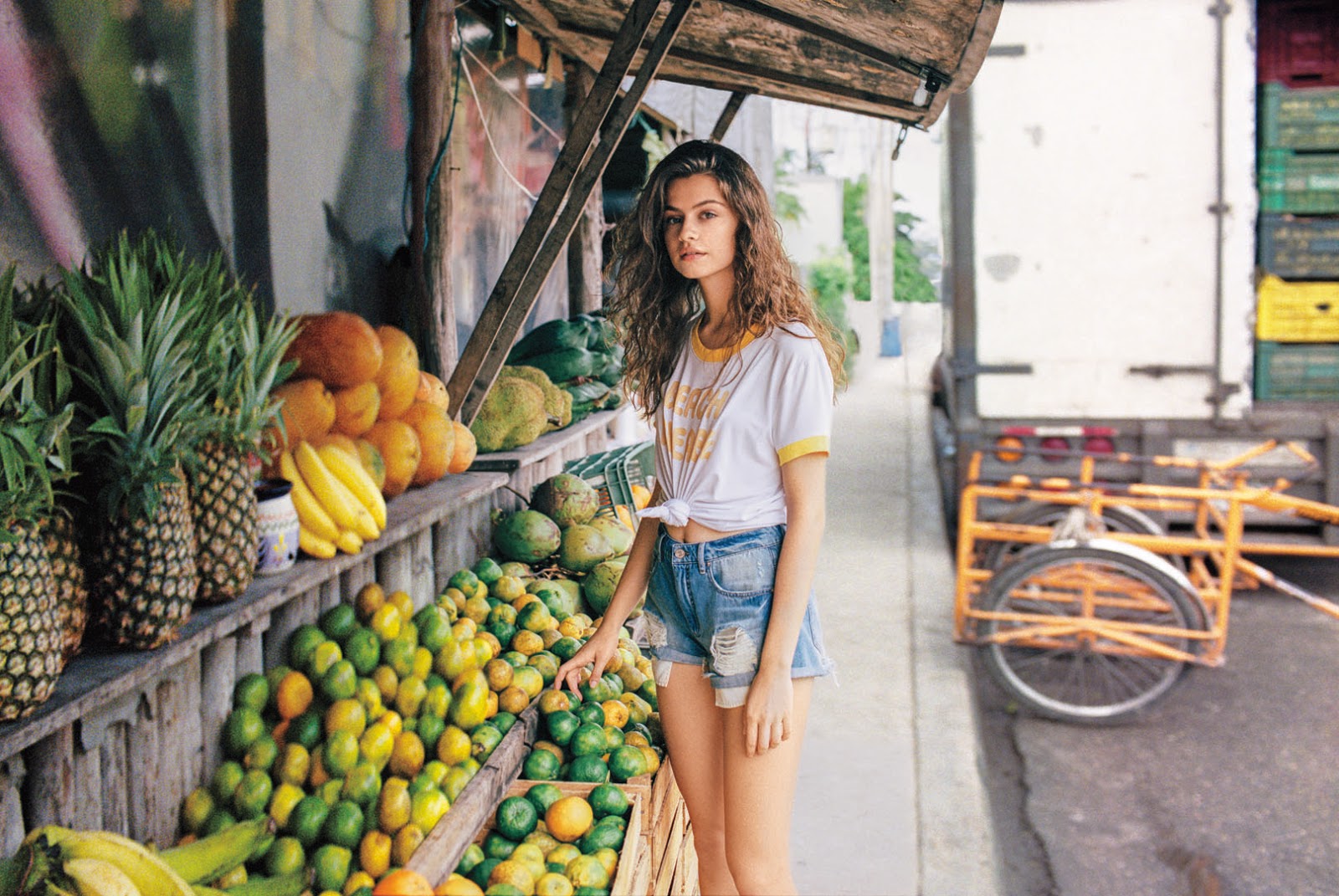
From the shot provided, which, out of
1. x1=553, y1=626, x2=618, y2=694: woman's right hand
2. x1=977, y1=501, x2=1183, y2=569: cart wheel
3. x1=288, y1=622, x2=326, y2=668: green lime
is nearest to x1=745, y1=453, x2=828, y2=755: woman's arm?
x1=553, y1=626, x2=618, y2=694: woman's right hand

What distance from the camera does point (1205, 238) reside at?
6.48 meters

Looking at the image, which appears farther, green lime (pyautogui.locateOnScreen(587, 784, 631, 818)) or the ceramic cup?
green lime (pyautogui.locateOnScreen(587, 784, 631, 818))

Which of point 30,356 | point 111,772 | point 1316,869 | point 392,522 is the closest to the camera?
point 30,356

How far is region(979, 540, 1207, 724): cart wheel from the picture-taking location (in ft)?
17.3

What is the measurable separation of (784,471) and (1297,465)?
224 inches

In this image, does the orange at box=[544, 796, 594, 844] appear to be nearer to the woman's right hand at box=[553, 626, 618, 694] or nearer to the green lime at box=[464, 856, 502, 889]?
the green lime at box=[464, 856, 502, 889]

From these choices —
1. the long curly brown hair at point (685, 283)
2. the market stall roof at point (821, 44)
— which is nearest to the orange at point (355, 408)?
the long curly brown hair at point (685, 283)

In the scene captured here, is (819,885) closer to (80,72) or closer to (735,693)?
(735,693)

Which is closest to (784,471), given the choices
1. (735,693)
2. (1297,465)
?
(735,693)

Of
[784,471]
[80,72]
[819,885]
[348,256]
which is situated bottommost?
[819,885]

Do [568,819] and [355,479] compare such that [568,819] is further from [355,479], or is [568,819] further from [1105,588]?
[1105,588]

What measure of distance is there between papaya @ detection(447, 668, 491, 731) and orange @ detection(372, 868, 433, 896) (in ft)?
2.54

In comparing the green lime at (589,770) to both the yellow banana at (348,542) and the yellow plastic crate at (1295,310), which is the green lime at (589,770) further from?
the yellow plastic crate at (1295,310)

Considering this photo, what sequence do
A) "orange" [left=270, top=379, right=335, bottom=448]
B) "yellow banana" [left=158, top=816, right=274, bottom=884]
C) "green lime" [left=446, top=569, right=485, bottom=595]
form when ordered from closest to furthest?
1. "yellow banana" [left=158, top=816, right=274, bottom=884]
2. "orange" [left=270, top=379, right=335, bottom=448]
3. "green lime" [left=446, top=569, right=485, bottom=595]
